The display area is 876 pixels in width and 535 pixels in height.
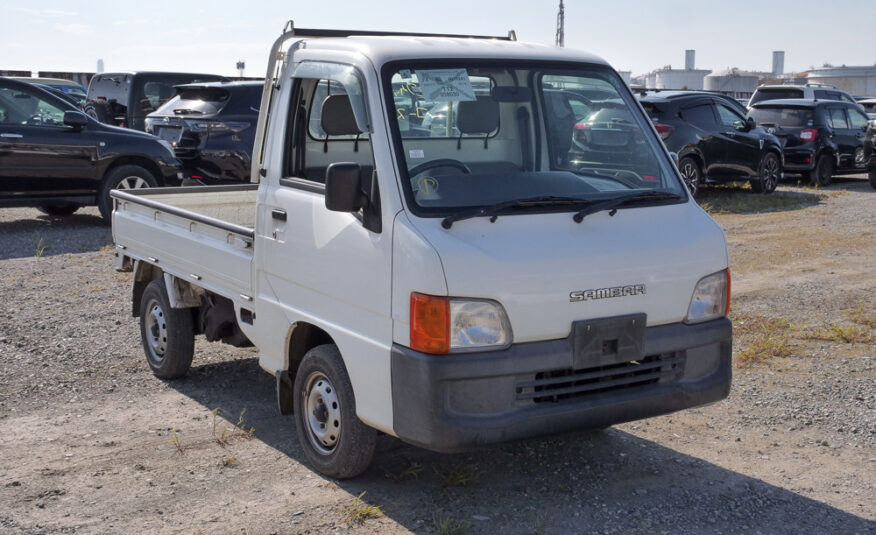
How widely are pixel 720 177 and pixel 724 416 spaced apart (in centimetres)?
1137

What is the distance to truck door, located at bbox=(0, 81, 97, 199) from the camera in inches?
487

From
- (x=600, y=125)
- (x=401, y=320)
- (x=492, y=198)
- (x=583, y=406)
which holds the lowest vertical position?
(x=583, y=406)

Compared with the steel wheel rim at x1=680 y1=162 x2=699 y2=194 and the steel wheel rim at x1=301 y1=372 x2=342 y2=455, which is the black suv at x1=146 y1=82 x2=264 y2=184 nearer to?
the steel wheel rim at x1=680 y1=162 x2=699 y2=194

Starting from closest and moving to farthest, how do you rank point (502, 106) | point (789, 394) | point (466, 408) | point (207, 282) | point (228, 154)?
point (466, 408), point (502, 106), point (207, 282), point (789, 394), point (228, 154)

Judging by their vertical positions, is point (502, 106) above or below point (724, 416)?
above

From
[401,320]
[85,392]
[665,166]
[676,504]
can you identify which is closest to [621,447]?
[676,504]

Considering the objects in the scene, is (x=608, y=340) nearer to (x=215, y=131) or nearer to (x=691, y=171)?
(x=215, y=131)

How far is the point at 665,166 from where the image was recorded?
200 inches

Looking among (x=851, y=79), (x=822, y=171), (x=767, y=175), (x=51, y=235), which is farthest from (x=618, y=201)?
(x=851, y=79)

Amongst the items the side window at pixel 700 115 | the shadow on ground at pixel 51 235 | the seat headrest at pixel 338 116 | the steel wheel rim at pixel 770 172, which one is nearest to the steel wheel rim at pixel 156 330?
the seat headrest at pixel 338 116

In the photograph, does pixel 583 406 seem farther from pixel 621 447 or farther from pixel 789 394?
pixel 789 394

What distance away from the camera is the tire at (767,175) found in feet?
56.5

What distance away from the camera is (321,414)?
4871mm

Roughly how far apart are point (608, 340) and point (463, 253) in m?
0.79
